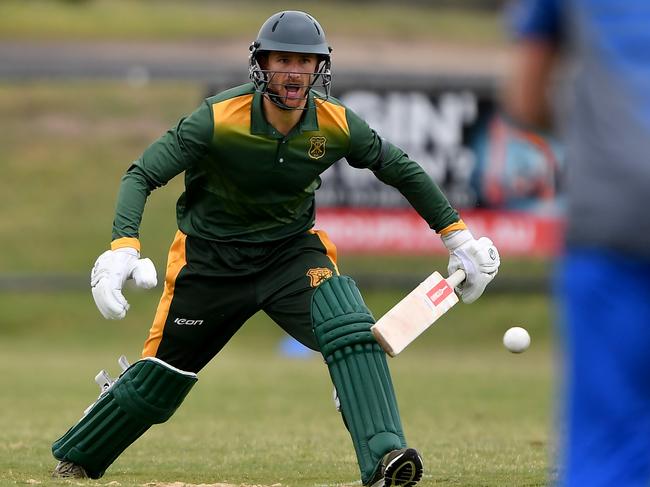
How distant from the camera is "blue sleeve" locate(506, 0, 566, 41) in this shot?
2936 millimetres

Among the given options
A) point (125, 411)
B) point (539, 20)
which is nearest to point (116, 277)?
point (125, 411)

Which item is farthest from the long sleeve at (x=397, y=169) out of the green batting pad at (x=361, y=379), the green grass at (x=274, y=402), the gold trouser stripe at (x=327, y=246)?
the green grass at (x=274, y=402)

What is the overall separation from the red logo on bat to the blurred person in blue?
236 cm

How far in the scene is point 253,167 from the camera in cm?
558

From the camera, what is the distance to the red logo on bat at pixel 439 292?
5.30 metres

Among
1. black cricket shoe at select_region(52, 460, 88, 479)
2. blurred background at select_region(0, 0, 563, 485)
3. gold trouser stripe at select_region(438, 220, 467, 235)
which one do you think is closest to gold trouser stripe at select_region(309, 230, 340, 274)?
gold trouser stripe at select_region(438, 220, 467, 235)

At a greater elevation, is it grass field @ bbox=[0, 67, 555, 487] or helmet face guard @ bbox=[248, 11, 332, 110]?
helmet face guard @ bbox=[248, 11, 332, 110]

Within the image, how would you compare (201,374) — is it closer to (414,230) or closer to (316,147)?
(414,230)

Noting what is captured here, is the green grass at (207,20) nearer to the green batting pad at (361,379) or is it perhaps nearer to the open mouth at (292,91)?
the open mouth at (292,91)

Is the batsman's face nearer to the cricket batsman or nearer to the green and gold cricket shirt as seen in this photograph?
the cricket batsman

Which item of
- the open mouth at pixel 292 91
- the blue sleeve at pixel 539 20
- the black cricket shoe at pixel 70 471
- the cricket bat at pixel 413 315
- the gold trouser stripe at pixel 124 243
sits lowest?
the black cricket shoe at pixel 70 471

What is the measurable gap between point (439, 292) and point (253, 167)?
3.06 ft

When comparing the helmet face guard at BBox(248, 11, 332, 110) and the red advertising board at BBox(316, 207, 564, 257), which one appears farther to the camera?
the red advertising board at BBox(316, 207, 564, 257)

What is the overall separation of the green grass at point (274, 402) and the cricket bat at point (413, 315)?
2.21 feet
